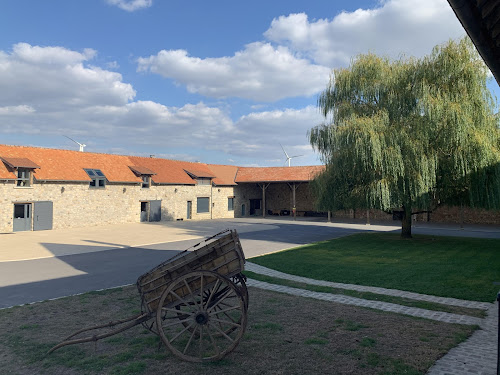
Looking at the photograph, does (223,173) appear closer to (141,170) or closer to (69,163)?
(141,170)

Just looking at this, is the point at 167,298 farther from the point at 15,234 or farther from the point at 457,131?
the point at 15,234

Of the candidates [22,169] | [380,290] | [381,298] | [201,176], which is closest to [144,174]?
[201,176]

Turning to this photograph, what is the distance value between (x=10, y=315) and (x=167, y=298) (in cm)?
398

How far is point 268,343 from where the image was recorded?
201 inches

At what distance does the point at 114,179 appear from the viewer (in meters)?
27.0

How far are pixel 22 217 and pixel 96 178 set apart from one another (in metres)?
5.69

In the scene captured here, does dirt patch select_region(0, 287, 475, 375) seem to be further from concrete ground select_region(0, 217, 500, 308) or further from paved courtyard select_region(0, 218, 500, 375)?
concrete ground select_region(0, 217, 500, 308)

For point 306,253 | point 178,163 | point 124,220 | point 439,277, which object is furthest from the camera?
point 178,163

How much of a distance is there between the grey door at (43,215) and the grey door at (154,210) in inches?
321

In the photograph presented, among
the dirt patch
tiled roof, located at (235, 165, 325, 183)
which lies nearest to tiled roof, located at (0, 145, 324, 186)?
tiled roof, located at (235, 165, 325, 183)

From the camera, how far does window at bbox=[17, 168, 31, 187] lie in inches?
874

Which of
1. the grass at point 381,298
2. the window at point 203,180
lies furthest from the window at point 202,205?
the grass at point 381,298

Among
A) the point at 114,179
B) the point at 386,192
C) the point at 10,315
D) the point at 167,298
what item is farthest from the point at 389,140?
the point at 114,179

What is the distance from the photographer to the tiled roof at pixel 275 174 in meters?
33.1
